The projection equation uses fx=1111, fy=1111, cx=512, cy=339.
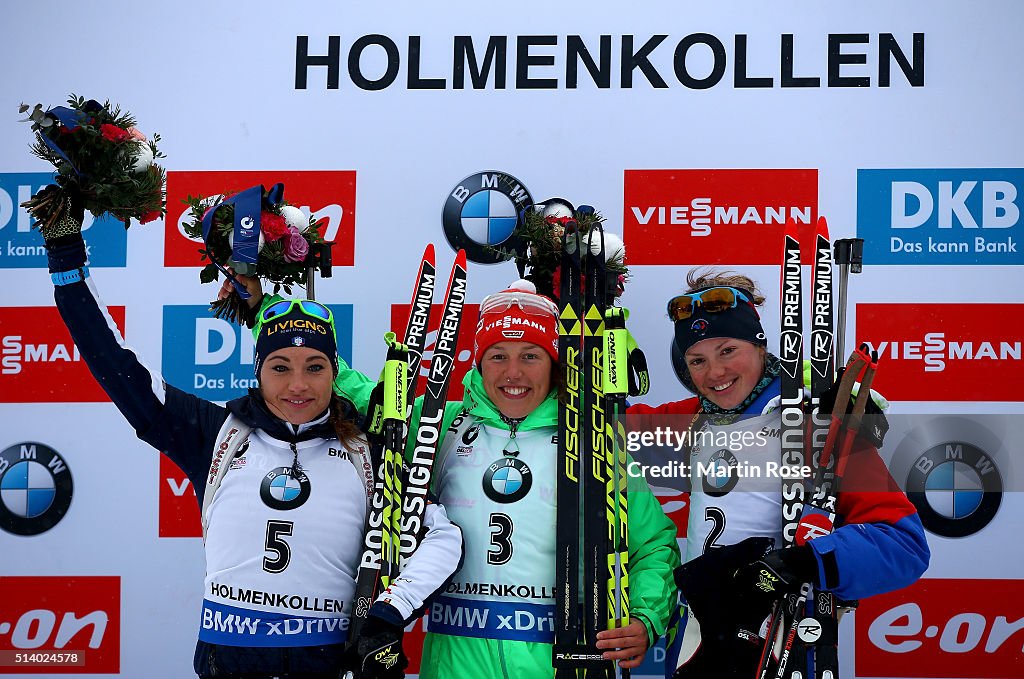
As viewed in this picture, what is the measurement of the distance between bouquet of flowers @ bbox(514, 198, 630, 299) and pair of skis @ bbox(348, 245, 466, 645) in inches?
11.4

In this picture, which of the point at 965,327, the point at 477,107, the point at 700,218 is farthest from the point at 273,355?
the point at 965,327

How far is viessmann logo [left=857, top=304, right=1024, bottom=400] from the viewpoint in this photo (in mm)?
3908

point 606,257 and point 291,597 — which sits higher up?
point 606,257

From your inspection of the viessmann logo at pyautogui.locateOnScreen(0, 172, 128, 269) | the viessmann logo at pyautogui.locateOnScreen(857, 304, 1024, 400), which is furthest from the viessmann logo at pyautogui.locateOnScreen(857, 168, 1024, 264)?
the viessmann logo at pyautogui.locateOnScreen(0, 172, 128, 269)

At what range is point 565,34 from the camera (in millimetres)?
4035

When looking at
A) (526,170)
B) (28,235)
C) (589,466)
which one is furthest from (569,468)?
(28,235)

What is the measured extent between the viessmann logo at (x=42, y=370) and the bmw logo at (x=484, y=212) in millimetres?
1282

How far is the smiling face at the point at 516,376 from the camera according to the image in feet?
10.8

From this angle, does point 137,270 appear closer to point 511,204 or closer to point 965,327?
point 511,204

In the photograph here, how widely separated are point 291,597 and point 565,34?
2216 millimetres

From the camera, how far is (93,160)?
118 inches

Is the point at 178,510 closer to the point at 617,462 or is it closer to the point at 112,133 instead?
the point at 112,133

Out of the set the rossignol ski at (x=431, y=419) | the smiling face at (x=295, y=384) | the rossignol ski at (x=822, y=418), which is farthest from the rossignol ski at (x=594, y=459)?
the smiling face at (x=295, y=384)

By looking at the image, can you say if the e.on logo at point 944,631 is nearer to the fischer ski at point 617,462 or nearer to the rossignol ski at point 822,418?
the rossignol ski at point 822,418
